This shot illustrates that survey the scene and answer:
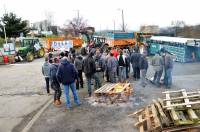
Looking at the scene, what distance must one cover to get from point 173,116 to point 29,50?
2929cm

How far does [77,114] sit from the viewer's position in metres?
10.5

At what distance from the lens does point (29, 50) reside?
3538 cm

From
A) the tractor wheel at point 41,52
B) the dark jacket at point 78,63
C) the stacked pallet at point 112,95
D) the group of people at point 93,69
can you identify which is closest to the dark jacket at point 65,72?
the group of people at point 93,69

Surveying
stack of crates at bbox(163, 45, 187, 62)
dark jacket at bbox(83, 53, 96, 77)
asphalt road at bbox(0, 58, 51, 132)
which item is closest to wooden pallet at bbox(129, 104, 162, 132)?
asphalt road at bbox(0, 58, 51, 132)

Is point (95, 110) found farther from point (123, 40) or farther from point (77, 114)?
point (123, 40)

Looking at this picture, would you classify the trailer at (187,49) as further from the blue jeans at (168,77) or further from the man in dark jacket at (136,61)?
the blue jeans at (168,77)

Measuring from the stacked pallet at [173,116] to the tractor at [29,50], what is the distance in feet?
84.5

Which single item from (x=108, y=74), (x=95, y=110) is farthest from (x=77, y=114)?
(x=108, y=74)

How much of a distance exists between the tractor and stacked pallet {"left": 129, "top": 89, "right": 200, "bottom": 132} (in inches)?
1014

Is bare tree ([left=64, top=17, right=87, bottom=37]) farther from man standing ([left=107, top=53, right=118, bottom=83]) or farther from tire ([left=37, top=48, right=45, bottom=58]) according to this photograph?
man standing ([left=107, top=53, right=118, bottom=83])

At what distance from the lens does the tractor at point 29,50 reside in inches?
1326

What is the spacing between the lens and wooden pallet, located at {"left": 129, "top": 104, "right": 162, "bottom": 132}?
7661mm

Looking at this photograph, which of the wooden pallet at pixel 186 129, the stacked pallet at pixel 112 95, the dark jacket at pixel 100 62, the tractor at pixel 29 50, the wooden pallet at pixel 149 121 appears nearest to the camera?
the wooden pallet at pixel 186 129

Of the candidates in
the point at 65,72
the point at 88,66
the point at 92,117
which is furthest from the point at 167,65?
the point at 92,117
